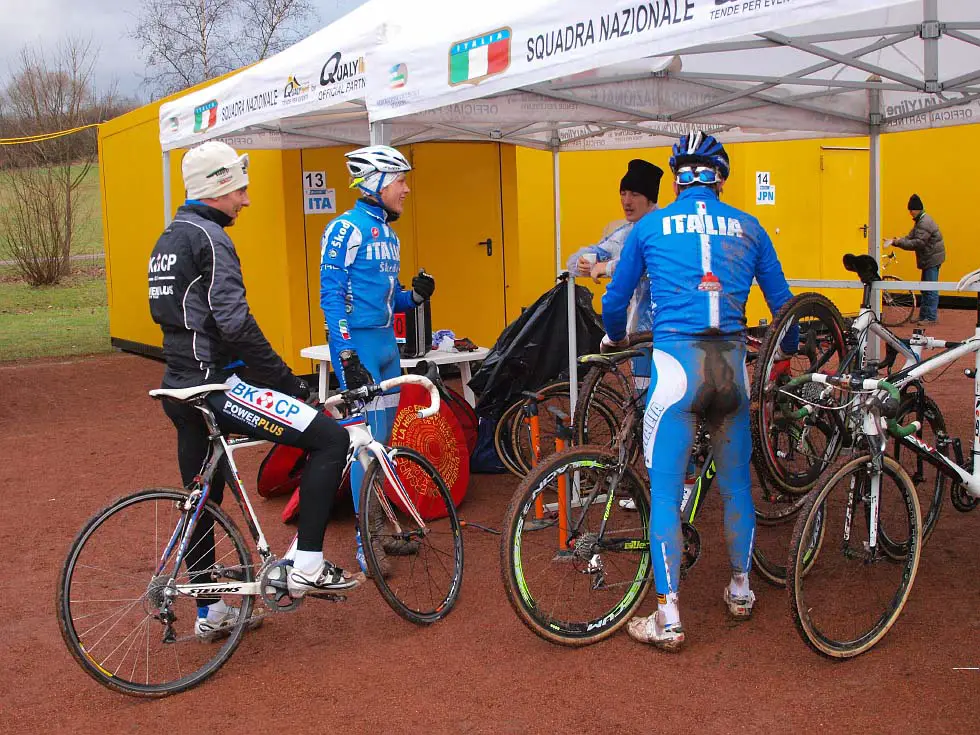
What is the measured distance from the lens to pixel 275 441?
149 inches

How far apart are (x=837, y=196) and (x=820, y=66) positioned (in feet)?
32.5

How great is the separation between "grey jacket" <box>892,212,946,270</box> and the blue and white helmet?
12.7 meters

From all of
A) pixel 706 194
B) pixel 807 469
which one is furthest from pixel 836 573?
pixel 706 194

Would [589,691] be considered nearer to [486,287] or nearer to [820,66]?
[820,66]

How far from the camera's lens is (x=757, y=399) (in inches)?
159

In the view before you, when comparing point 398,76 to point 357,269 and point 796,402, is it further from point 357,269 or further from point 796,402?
point 796,402

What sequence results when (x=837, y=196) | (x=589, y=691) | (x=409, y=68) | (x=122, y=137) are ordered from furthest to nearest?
(x=837, y=196)
(x=122, y=137)
(x=409, y=68)
(x=589, y=691)

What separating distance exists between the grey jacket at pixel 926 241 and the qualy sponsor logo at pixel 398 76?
12.0 meters

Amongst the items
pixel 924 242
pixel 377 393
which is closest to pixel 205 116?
pixel 377 393

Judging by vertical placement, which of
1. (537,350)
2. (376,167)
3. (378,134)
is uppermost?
(378,134)

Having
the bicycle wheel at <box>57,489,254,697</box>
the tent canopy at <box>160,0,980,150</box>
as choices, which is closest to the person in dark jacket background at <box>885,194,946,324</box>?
the tent canopy at <box>160,0,980,150</box>

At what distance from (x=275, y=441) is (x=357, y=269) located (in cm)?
142

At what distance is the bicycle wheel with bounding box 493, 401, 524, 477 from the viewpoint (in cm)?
653

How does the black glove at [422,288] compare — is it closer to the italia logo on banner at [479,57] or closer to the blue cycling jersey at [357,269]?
the blue cycling jersey at [357,269]
